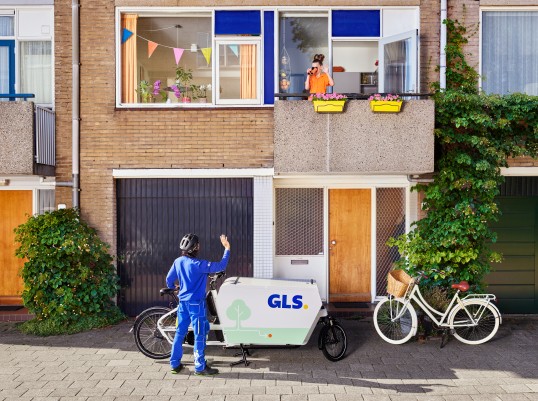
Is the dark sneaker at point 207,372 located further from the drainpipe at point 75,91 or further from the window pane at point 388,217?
the window pane at point 388,217

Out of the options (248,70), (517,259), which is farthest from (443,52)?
(517,259)

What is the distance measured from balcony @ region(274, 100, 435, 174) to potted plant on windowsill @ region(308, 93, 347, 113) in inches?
3.8

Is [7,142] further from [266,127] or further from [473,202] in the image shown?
[473,202]

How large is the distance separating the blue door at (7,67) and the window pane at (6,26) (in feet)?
0.45

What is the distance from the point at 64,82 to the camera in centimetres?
990

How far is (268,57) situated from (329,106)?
5.90 feet

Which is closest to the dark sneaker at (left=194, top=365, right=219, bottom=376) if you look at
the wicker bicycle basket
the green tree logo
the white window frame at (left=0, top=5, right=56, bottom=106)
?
the green tree logo

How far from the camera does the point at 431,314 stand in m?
8.38

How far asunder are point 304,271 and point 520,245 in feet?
12.9

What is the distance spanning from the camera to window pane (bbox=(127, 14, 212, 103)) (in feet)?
33.0

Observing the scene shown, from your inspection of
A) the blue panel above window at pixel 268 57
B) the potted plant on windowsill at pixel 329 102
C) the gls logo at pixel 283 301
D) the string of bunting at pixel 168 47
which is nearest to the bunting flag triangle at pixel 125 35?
the string of bunting at pixel 168 47

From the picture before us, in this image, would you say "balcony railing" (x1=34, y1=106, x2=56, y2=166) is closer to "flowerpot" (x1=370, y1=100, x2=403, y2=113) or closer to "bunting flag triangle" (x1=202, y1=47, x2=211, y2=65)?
"bunting flag triangle" (x1=202, y1=47, x2=211, y2=65)

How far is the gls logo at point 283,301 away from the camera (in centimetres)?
736

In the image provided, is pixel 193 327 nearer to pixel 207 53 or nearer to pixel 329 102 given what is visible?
pixel 329 102
